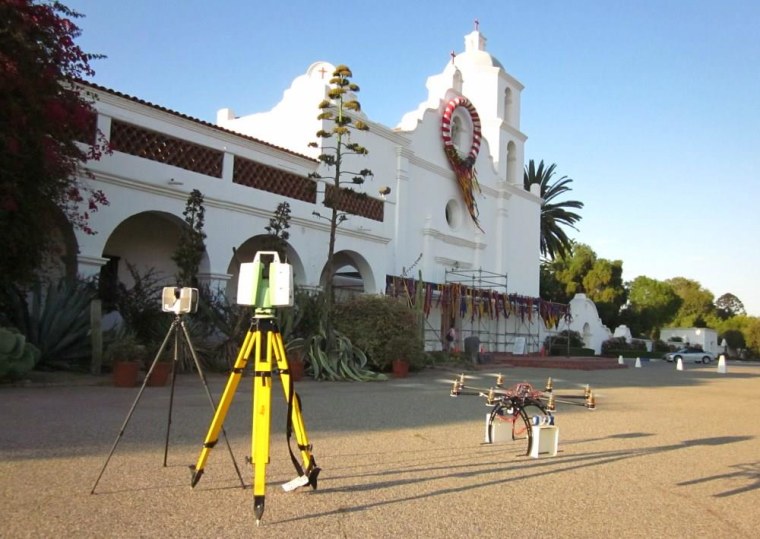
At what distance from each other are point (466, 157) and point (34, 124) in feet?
68.7

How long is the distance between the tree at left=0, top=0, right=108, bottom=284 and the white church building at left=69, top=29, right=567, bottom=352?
8.46 feet

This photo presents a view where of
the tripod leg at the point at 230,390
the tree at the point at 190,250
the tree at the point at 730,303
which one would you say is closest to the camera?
the tripod leg at the point at 230,390

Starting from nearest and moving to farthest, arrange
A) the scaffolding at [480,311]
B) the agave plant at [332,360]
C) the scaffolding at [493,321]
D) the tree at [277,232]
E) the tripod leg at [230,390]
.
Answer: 1. the tripod leg at [230,390]
2. the agave plant at [332,360]
3. the tree at [277,232]
4. the scaffolding at [480,311]
5. the scaffolding at [493,321]

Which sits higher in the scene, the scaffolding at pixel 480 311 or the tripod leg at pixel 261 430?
the scaffolding at pixel 480 311

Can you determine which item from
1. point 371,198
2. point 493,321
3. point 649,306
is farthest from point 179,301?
point 649,306

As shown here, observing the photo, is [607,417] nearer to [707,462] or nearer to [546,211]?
[707,462]

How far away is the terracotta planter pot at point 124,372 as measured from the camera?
11.3m

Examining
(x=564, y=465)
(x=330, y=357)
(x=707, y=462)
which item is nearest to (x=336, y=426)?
(x=564, y=465)

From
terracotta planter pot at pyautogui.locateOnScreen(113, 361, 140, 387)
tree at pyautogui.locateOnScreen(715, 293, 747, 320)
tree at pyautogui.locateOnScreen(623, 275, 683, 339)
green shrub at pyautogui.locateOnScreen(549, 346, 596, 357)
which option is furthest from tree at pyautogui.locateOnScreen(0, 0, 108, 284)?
tree at pyautogui.locateOnScreen(715, 293, 747, 320)

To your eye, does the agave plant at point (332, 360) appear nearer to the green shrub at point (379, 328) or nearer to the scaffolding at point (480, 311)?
the green shrub at point (379, 328)

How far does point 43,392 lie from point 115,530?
6992 mm

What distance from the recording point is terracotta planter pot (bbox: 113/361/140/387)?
11.3 meters

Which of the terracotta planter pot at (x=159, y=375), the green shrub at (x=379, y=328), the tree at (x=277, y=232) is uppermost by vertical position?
the tree at (x=277, y=232)

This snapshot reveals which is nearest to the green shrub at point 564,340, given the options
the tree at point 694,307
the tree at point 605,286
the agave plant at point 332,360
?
the tree at point 605,286
